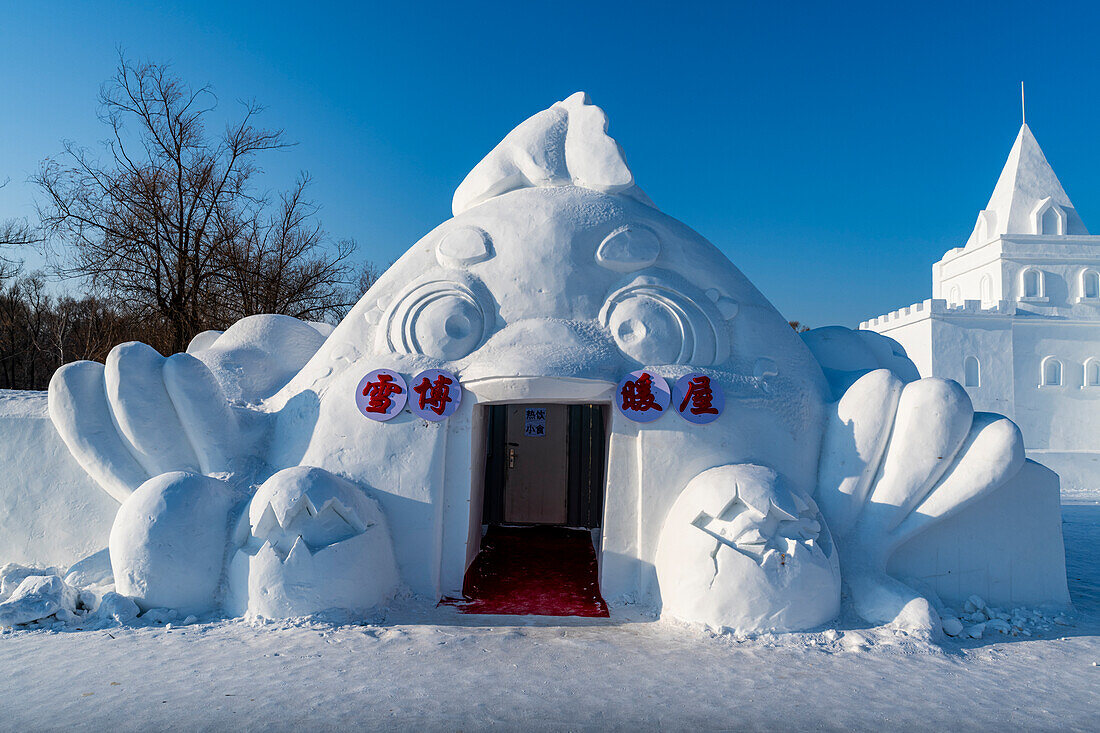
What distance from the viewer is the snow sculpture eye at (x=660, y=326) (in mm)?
5266

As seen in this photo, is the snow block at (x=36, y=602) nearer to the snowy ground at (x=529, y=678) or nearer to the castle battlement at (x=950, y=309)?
the snowy ground at (x=529, y=678)

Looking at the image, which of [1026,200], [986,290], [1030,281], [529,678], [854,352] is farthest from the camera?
[986,290]

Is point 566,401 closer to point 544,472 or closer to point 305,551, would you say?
point 305,551

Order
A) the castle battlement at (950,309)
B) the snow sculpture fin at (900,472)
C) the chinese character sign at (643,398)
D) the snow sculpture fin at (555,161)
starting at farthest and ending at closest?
1. the castle battlement at (950,309)
2. the snow sculpture fin at (555,161)
3. the chinese character sign at (643,398)
4. the snow sculpture fin at (900,472)

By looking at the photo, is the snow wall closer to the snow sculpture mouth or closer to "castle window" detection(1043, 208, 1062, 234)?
the snow sculpture mouth

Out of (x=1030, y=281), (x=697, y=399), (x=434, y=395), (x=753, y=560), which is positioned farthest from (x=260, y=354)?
(x=1030, y=281)

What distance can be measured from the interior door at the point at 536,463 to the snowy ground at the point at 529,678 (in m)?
4.38

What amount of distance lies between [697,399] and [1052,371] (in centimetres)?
1582

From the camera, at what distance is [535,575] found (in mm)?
6320

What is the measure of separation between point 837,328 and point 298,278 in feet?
47.0

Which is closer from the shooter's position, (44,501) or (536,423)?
(44,501)

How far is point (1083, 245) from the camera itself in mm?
17172

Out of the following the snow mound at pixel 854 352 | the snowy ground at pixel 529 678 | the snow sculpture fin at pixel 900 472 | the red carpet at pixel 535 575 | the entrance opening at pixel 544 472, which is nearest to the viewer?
the snowy ground at pixel 529 678

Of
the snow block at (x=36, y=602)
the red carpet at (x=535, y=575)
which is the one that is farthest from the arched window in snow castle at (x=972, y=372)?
the snow block at (x=36, y=602)
